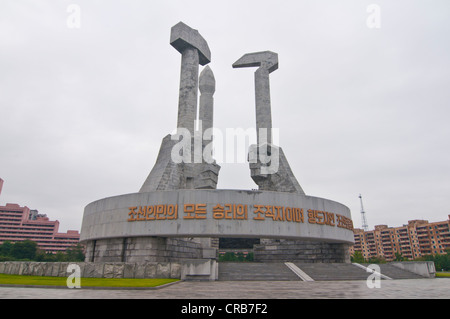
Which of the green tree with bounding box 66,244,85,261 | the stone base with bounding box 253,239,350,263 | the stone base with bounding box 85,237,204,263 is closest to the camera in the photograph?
the stone base with bounding box 85,237,204,263

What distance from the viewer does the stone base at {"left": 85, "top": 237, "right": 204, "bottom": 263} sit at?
2202 cm

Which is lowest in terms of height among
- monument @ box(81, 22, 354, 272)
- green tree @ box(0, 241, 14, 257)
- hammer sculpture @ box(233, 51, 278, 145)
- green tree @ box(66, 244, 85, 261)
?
green tree @ box(66, 244, 85, 261)

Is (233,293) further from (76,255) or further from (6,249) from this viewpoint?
(6,249)

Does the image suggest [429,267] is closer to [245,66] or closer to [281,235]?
[281,235]

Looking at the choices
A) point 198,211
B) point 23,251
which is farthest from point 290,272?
point 23,251

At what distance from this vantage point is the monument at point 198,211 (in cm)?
2188

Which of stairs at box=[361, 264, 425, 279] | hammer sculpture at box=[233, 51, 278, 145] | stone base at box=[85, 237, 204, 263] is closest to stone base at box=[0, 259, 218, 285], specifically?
stone base at box=[85, 237, 204, 263]

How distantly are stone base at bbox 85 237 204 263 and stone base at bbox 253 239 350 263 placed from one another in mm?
8285

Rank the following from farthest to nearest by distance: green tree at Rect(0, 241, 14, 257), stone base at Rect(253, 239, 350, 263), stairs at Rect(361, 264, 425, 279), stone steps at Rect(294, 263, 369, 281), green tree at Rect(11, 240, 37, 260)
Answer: green tree at Rect(0, 241, 14, 257) < green tree at Rect(11, 240, 37, 260) < stone base at Rect(253, 239, 350, 263) < stairs at Rect(361, 264, 425, 279) < stone steps at Rect(294, 263, 369, 281)

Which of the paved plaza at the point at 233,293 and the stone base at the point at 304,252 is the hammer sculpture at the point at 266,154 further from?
the paved plaza at the point at 233,293

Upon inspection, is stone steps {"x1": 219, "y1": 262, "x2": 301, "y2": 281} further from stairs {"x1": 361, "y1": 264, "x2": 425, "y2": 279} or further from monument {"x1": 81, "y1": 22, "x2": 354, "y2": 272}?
stairs {"x1": 361, "y1": 264, "x2": 425, "y2": 279}

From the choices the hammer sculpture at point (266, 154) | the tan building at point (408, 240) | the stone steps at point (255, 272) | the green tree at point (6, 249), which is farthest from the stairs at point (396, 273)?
the green tree at point (6, 249)
